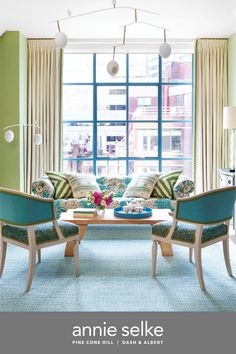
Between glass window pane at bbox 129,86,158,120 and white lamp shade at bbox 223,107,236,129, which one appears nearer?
white lamp shade at bbox 223,107,236,129

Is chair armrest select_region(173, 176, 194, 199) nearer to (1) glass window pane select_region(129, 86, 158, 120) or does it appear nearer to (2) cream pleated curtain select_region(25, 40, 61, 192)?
(1) glass window pane select_region(129, 86, 158, 120)

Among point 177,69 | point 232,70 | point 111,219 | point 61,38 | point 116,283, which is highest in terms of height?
point 177,69

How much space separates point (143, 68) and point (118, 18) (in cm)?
150

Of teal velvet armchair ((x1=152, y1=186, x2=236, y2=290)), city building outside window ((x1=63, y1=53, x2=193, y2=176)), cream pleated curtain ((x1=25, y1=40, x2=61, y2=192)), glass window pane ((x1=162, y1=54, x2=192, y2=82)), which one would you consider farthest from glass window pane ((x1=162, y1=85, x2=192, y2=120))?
teal velvet armchair ((x1=152, y1=186, x2=236, y2=290))

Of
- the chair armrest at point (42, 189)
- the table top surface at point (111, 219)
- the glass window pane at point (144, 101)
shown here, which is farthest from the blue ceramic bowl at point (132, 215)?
the glass window pane at point (144, 101)

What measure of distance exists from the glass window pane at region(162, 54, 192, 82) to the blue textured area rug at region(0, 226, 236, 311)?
3.47m

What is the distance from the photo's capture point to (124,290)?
145 inches

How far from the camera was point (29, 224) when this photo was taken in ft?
11.9

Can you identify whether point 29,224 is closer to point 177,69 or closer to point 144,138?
point 144,138

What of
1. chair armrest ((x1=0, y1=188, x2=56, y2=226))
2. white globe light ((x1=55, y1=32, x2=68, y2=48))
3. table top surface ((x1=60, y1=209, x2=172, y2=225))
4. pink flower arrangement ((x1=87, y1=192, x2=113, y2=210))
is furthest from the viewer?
pink flower arrangement ((x1=87, y1=192, x2=113, y2=210))

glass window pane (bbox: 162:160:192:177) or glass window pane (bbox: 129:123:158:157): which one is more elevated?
glass window pane (bbox: 129:123:158:157)

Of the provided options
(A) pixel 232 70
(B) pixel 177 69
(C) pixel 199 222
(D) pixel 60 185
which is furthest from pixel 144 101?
(C) pixel 199 222

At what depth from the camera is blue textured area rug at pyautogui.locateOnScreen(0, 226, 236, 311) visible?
3342 millimetres

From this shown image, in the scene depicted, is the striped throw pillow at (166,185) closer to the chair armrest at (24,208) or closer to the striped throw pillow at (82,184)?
the striped throw pillow at (82,184)
